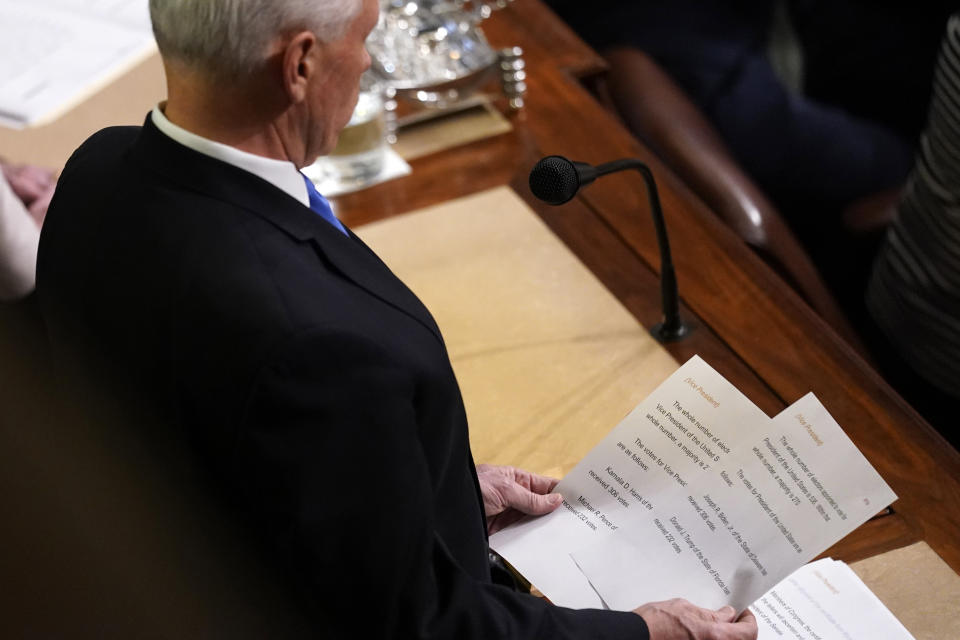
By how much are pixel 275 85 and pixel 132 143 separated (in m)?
0.18

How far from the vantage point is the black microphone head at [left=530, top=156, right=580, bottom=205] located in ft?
4.59

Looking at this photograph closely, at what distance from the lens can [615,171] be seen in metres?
1.54

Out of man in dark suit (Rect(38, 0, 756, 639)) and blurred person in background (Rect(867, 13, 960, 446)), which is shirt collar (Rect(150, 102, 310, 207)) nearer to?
man in dark suit (Rect(38, 0, 756, 639))

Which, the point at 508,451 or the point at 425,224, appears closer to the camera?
the point at 508,451

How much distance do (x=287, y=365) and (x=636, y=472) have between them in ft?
1.65

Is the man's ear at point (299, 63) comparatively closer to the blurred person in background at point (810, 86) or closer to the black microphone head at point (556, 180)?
the black microphone head at point (556, 180)

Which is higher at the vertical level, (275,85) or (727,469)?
(275,85)

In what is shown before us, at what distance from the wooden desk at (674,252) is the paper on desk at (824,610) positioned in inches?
2.2

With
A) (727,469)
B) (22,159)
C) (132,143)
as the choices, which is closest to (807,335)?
(727,469)

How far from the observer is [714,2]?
3.29 meters

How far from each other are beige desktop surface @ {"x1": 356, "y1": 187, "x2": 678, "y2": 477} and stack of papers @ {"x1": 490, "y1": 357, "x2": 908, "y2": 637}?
0.20 m

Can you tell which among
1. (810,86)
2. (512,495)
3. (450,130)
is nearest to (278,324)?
(512,495)

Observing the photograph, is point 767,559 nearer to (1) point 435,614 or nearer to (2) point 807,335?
(1) point 435,614

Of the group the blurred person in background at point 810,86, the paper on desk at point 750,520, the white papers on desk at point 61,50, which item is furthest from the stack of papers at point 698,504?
the white papers on desk at point 61,50
